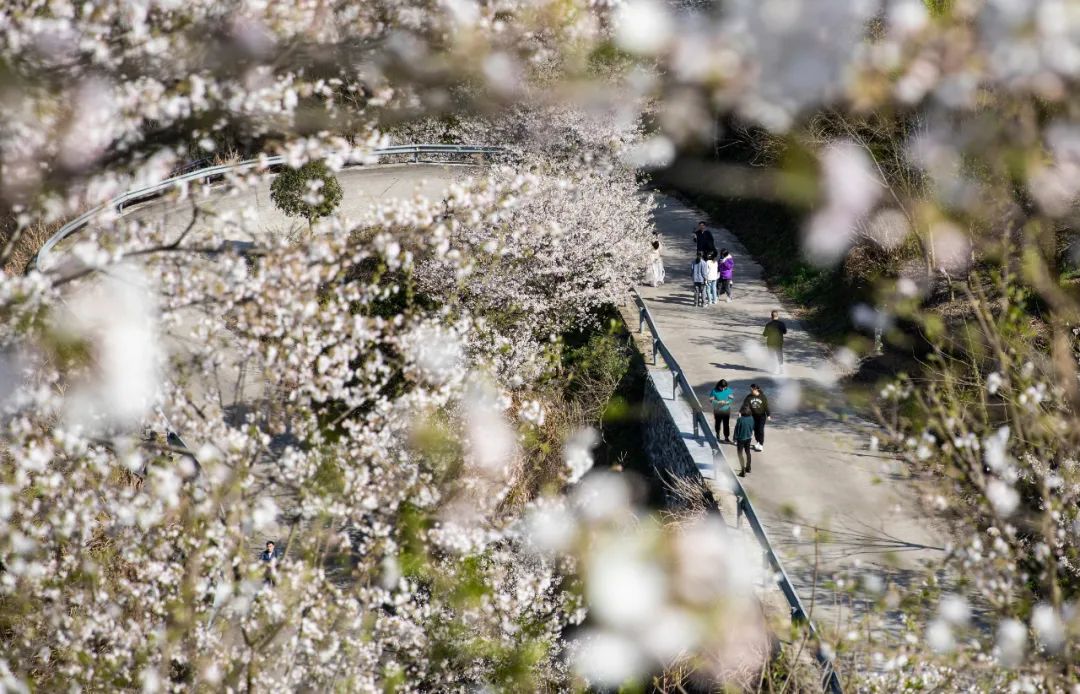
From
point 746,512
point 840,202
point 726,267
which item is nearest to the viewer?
point 746,512

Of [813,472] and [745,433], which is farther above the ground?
[745,433]

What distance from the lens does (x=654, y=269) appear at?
69.4 ft

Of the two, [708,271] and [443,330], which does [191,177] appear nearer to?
[443,330]

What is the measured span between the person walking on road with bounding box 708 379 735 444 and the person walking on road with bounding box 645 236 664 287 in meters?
7.26

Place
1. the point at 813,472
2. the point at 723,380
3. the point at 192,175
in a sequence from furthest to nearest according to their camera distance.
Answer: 1. the point at 192,175
2. the point at 813,472
3. the point at 723,380

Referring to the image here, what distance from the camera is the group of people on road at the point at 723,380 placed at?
13117 millimetres

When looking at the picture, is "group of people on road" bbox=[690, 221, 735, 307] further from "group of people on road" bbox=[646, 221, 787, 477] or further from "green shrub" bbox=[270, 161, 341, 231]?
"green shrub" bbox=[270, 161, 341, 231]

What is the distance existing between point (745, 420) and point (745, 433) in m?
0.19

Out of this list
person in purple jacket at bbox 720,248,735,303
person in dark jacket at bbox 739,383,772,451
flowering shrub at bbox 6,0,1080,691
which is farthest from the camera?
person in purple jacket at bbox 720,248,735,303

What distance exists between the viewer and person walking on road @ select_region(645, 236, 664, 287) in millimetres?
20875

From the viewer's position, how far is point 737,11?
22547mm

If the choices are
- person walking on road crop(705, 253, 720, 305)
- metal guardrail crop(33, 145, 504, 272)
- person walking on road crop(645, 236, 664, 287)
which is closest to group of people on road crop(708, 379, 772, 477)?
person walking on road crop(705, 253, 720, 305)

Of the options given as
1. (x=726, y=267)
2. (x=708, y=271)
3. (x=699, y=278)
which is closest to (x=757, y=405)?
(x=708, y=271)

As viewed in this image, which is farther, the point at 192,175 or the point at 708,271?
the point at 192,175
